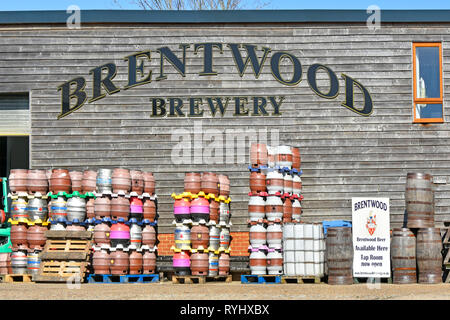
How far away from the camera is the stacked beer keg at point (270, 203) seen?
18.7m

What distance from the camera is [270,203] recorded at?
62.2 ft

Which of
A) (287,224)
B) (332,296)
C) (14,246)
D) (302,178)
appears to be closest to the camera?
(332,296)

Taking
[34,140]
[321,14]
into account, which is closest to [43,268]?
[34,140]

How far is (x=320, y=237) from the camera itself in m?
18.4

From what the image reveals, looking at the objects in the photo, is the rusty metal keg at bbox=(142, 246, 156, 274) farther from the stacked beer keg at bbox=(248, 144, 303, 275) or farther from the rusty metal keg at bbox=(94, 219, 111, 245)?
the stacked beer keg at bbox=(248, 144, 303, 275)

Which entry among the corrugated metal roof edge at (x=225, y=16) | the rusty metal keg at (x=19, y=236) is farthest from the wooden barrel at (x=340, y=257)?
the rusty metal keg at (x=19, y=236)

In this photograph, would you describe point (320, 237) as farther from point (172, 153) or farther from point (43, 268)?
point (43, 268)

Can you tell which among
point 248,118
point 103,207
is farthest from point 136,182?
point 248,118

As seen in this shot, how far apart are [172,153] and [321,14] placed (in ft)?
17.7

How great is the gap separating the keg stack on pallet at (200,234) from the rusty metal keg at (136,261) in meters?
0.83

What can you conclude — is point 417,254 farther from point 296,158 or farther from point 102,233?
point 102,233

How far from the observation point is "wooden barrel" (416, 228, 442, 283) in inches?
702

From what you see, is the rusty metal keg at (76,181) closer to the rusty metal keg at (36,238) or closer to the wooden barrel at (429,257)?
the rusty metal keg at (36,238)

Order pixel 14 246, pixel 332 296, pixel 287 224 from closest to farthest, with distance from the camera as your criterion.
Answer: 1. pixel 332 296
2. pixel 287 224
3. pixel 14 246
